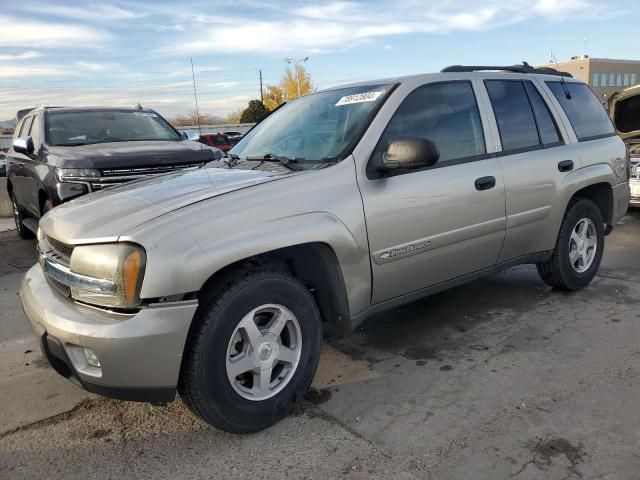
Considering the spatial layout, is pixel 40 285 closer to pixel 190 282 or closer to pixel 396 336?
pixel 190 282

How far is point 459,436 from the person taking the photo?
2672 mm

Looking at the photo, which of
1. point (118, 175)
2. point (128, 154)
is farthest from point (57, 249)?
point (128, 154)

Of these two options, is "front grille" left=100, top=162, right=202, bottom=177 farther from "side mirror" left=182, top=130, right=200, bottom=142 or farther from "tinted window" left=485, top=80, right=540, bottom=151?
"tinted window" left=485, top=80, right=540, bottom=151

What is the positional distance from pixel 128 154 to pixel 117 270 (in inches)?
147

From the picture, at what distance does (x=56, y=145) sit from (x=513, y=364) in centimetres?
544

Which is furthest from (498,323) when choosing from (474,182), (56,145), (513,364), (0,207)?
(0,207)

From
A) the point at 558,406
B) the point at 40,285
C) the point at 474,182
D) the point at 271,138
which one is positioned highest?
the point at 271,138

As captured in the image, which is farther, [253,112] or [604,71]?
[604,71]

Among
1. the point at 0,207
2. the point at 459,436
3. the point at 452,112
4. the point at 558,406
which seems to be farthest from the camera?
the point at 0,207

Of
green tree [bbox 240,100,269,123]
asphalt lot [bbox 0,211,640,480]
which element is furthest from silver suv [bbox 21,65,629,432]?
green tree [bbox 240,100,269,123]

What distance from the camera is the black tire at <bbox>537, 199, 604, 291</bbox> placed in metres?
4.46

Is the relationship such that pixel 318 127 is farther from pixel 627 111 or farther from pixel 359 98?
pixel 627 111

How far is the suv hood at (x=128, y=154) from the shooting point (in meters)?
5.62

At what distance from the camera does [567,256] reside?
453cm
